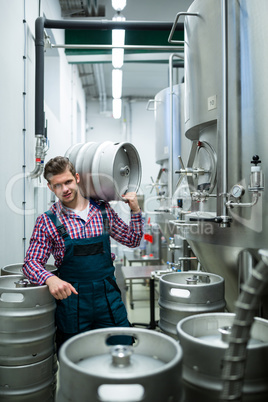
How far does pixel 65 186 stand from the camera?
1.45 metres

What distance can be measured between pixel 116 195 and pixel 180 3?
3.93 meters

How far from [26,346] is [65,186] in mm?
647

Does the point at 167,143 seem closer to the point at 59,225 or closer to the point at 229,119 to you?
the point at 229,119

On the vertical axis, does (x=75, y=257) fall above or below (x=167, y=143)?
below

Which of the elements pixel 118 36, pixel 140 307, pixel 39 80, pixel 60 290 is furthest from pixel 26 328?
pixel 118 36

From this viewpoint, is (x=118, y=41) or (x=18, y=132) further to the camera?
(x=118, y=41)

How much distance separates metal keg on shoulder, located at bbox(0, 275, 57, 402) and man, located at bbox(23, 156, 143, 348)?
17 centimetres

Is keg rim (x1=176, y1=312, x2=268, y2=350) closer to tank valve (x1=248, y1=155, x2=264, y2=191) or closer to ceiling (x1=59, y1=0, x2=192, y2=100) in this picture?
tank valve (x1=248, y1=155, x2=264, y2=191)

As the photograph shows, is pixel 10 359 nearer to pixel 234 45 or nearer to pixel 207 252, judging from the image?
pixel 207 252

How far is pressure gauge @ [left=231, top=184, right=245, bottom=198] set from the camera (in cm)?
133

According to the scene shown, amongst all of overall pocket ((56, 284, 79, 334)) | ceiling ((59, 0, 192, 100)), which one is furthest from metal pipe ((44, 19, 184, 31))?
overall pocket ((56, 284, 79, 334))

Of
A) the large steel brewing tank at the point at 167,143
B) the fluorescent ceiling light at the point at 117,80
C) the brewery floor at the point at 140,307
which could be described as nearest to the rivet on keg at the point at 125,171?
the large steel brewing tank at the point at 167,143

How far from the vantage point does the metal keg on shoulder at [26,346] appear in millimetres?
1111

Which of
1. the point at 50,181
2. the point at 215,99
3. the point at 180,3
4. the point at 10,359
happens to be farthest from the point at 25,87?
the point at 180,3
